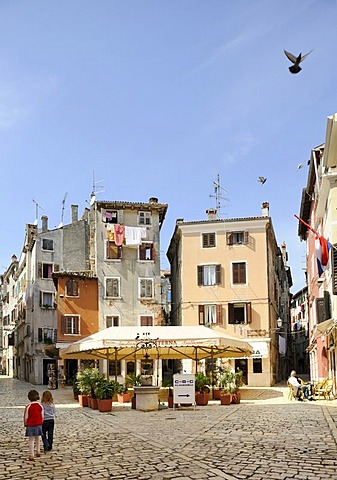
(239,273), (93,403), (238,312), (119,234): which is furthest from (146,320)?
(93,403)

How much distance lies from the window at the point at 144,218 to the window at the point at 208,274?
6.11 m

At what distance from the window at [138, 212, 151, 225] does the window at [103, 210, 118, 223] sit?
1.79m

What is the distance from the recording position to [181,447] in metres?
12.4

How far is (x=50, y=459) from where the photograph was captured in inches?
448

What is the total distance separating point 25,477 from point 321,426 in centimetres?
870

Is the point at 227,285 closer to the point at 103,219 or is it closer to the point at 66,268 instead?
the point at 103,219

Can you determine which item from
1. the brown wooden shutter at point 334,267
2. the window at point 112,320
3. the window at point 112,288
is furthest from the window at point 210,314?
the brown wooden shutter at point 334,267

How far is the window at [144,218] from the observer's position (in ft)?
160

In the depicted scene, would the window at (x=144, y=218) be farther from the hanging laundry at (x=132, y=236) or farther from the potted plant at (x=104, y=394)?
the potted plant at (x=104, y=394)

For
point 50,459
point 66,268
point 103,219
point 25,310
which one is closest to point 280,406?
point 50,459

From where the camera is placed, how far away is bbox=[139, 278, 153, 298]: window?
4784 centimetres

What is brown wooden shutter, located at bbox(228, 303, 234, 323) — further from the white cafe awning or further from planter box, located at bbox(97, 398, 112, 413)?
planter box, located at bbox(97, 398, 112, 413)

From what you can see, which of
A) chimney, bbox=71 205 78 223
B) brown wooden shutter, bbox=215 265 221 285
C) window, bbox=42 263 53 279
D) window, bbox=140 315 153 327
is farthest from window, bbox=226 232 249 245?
chimney, bbox=71 205 78 223

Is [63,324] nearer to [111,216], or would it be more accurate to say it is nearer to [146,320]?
[146,320]
